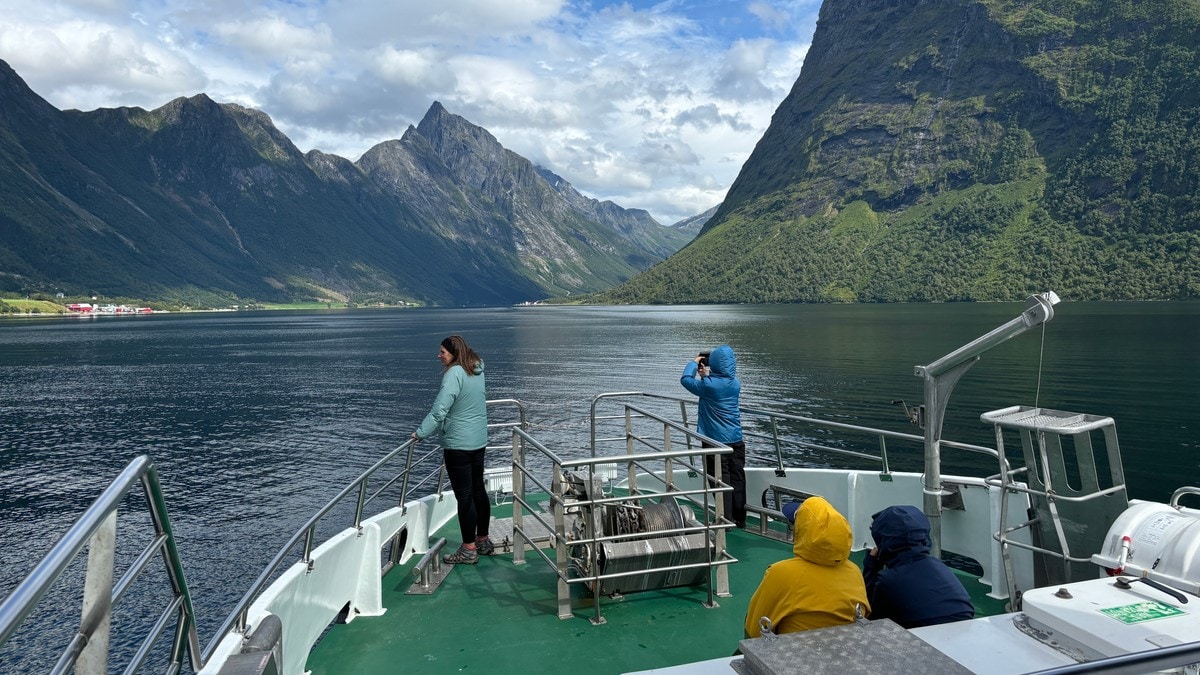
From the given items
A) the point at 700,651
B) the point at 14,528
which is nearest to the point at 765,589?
the point at 700,651

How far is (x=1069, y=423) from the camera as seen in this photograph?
5.61 m

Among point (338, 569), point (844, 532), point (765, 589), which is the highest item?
point (844, 532)

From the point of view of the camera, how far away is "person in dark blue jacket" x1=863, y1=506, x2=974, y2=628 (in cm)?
417

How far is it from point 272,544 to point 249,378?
1636 inches

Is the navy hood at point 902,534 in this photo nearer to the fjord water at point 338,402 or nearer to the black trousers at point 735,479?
the black trousers at point 735,479

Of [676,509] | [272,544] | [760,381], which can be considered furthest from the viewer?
[760,381]

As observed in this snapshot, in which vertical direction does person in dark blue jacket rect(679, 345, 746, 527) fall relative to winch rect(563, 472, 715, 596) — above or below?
above

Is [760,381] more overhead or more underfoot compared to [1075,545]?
more underfoot

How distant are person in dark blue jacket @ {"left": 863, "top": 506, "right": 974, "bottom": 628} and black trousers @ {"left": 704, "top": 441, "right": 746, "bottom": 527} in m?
4.39

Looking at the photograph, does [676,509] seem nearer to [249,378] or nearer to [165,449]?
[165,449]

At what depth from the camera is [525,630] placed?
6391 millimetres

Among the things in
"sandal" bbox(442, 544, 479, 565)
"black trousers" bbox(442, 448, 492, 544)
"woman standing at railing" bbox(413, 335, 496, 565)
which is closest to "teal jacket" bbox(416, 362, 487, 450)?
"woman standing at railing" bbox(413, 335, 496, 565)

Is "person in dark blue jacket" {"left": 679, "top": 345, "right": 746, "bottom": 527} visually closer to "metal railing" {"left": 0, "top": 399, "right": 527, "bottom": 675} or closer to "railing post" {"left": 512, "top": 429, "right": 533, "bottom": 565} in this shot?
"railing post" {"left": 512, "top": 429, "right": 533, "bottom": 565}

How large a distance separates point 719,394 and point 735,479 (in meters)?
1.18
